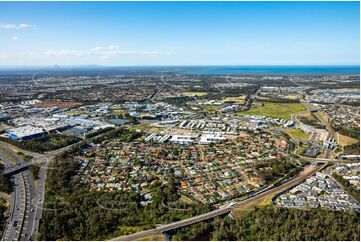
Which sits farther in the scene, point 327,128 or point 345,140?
point 327,128

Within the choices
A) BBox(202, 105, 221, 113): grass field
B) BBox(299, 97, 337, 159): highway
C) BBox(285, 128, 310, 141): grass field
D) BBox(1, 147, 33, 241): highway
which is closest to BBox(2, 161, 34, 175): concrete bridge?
BBox(1, 147, 33, 241): highway

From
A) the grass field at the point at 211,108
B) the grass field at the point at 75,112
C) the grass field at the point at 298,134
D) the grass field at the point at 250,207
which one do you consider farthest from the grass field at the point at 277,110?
the grass field at the point at 250,207

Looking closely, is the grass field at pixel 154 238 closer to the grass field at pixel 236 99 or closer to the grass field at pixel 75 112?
the grass field at pixel 75 112

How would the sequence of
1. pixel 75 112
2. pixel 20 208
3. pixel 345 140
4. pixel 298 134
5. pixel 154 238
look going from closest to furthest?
pixel 154 238
pixel 20 208
pixel 345 140
pixel 298 134
pixel 75 112

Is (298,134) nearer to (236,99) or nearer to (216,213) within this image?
(216,213)

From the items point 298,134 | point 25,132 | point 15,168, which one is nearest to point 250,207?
point 15,168

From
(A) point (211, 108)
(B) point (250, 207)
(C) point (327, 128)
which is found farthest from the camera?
(A) point (211, 108)

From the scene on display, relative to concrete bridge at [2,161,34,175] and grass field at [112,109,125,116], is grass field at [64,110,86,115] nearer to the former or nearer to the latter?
grass field at [112,109,125,116]

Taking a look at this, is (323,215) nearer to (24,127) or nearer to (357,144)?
(357,144)
